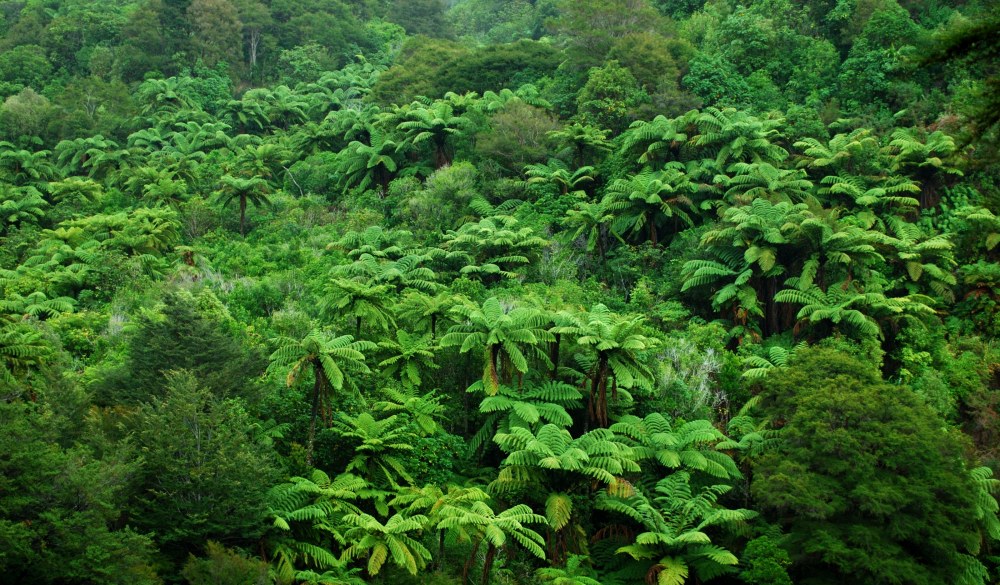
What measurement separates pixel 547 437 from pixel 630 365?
2937 millimetres

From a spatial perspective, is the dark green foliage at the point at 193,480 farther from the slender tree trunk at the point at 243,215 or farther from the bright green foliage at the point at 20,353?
the slender tree trunk at the point at 243,215

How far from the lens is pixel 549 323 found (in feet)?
66.2

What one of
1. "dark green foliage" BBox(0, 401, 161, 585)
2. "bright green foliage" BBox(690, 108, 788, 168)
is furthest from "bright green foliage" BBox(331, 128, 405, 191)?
"dark green foliage" BBox(0, 401, 161, 585)

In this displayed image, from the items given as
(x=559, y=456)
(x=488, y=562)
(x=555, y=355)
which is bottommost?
(x=488, y=562)

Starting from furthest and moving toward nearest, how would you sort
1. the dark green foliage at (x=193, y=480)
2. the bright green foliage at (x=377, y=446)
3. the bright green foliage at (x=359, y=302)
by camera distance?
1. the bright green foliage at (x=359, y=302)
2. the bright green foliage at (x=377, y=446)
3. the dark green foliage at (x=193, y=480)

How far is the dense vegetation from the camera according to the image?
47.9ft

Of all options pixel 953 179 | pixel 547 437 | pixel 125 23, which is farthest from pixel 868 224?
pixel 125 23

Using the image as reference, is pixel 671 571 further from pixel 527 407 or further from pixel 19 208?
pixel 19 208

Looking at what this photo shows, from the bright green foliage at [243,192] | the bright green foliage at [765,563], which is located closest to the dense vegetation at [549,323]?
the bright green foliage at [765,563]

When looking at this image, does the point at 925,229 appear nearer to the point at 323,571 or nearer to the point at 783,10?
the point at 783,10

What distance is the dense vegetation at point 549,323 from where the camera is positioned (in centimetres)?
1459

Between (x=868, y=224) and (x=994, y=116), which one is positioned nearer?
(x=994, y=116)

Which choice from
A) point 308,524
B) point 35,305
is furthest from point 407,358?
point 35,305

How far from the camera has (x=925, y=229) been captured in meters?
26.0
